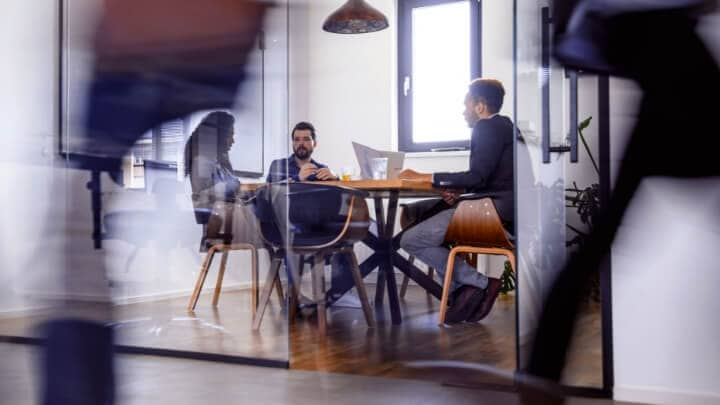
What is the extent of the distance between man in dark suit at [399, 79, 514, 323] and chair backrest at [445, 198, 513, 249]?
1.8 inches

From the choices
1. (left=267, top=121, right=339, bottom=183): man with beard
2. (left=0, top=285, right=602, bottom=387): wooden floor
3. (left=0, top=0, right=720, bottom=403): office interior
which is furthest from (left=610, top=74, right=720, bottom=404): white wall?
(left=267, top=121, right=339, bottom=183): man with beard

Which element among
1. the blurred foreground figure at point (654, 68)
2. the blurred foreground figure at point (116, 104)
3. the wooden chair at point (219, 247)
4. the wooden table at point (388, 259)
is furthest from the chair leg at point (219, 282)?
the blurred foreground figure at point (654, 68)

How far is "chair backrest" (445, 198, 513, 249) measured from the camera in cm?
314

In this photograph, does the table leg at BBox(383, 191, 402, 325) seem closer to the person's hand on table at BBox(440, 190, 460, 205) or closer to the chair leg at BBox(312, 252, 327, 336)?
the person's hand on table at BBox(440, 190, 460, 205)

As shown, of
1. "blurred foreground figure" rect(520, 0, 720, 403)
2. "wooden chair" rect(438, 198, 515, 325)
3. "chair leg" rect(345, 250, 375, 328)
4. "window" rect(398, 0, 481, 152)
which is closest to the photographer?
"blurred foreground figure" rect(520, 0, 720, 403)

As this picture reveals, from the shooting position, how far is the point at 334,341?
9.98 ft

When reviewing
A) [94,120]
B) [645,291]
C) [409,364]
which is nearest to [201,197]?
[409,364]

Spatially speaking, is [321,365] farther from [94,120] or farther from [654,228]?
[654,228]

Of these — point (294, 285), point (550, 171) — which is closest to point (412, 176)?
point (294, 285)

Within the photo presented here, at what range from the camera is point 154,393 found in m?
2.04

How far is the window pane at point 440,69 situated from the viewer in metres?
5.49

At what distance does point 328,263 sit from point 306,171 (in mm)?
600

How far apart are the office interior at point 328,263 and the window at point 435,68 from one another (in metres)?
0.97

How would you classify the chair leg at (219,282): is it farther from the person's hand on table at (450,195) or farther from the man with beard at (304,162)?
the person's hand on table at (450,195)
